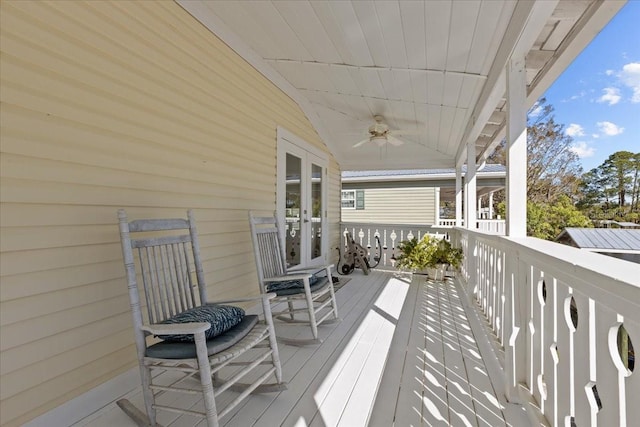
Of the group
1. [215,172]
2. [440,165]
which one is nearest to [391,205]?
[440,165]

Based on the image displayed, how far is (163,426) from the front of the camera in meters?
1.62

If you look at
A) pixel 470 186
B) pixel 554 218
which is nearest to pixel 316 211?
pixel 470 186

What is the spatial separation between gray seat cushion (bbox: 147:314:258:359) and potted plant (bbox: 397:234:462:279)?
4.05m

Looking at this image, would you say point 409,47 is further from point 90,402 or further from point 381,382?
point 90,402

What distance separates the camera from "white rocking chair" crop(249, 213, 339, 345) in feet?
8.84

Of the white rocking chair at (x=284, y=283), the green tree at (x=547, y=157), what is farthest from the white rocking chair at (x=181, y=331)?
the green tree at (x=547, y=157)

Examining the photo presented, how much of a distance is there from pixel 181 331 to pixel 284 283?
5.17 feet

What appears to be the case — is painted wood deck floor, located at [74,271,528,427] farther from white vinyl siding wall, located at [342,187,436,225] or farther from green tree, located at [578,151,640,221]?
white vinyl siding wall, located at [342,187,436,225]

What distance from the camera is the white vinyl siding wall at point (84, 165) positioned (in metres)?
1.47

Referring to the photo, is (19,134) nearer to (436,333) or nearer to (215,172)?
(215,172)

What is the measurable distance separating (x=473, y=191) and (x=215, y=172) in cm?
376

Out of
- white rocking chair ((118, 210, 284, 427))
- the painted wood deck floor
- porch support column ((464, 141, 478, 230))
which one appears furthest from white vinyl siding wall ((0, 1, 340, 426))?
porch support column ((464, 141, 478, 230))

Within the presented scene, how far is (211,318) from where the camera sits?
5.84 feet

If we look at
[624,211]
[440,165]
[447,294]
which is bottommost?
[447,294]
